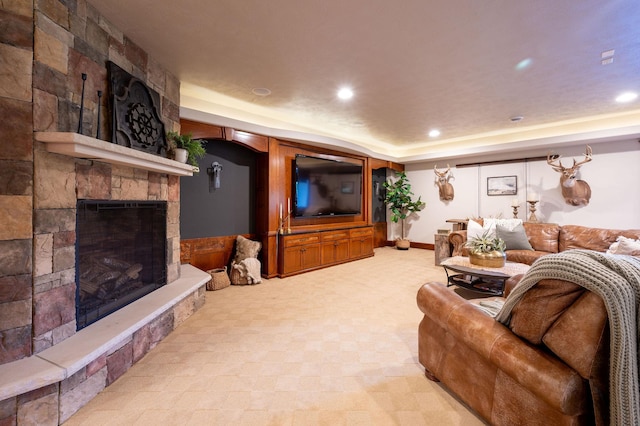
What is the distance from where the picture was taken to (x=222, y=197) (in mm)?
4246

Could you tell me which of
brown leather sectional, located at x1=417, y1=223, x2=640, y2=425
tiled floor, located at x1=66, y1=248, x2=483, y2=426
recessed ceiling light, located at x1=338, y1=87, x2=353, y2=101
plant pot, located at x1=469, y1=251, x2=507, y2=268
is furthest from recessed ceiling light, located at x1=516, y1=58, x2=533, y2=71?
tiled floor, located at x1=66, y1=248, x2=483, y2=426

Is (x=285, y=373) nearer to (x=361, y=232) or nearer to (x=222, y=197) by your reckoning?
(x=222, y=197)

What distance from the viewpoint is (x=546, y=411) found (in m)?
1.18

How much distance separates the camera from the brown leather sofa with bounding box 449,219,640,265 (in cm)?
409

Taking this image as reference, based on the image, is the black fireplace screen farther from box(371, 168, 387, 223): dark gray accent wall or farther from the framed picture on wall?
the framed picture on wall

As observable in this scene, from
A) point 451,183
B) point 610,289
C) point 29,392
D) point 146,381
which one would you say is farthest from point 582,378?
point 451,183

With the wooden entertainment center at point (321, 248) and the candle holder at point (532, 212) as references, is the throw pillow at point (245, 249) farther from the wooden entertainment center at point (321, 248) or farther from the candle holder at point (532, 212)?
the candle holder at point (532, 212)

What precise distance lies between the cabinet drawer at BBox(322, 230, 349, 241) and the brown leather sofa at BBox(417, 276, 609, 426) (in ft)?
11.3

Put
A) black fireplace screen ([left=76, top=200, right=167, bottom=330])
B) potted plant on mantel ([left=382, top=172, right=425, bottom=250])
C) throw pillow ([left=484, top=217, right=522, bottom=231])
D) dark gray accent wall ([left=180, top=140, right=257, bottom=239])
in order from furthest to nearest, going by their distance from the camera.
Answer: potted plant on mantel ([left=382, top=172, right=425, bottom=250]) → throw pillow ([left=484, top=217, right=522, bottom=231]) → dark gray accent wall ([left=180, top=140, right=257, bottom=239]) → black fireplace screen ([left=76, top=200, right=167, bottom=330])

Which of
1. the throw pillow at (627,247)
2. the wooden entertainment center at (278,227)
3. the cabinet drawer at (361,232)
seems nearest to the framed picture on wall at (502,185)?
the throw pillow at (627,247)

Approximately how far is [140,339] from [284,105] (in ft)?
10.8

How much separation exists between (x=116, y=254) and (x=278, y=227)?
8.09 ft

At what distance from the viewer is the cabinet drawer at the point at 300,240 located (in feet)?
14.7

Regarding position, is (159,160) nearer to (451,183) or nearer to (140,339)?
(140,339)
